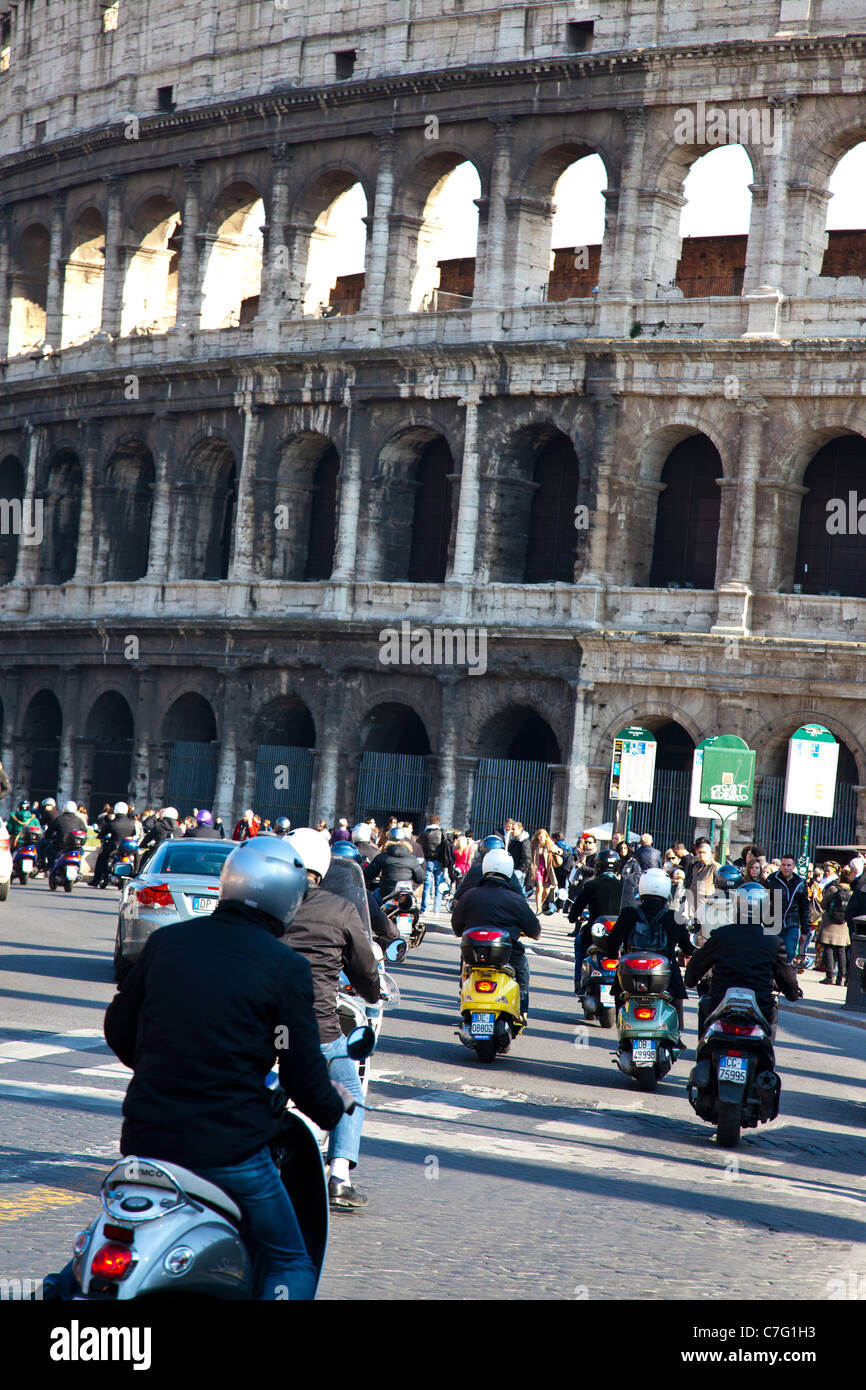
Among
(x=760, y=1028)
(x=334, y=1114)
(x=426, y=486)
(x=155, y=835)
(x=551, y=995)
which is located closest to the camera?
(x=334, y=1114)

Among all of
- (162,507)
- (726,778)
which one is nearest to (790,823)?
(726,778)

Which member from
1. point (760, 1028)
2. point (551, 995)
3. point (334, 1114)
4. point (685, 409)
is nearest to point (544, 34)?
point (685, 409)

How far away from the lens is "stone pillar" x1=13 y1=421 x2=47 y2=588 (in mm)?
41219

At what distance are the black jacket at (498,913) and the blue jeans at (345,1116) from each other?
4.99 meters

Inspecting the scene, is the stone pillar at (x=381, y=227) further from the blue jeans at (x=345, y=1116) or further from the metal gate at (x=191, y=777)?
the blue jeans at (x=345, y=1116)

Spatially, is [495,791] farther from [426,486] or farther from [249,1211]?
[249,1211]

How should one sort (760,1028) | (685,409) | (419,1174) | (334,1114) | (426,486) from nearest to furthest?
1. (334,1114)
2. (419,1174)
3. (760,1028)
4. (685,409)
5. (426,486)

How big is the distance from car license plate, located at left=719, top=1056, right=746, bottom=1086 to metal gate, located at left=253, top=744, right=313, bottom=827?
2486 centimetres

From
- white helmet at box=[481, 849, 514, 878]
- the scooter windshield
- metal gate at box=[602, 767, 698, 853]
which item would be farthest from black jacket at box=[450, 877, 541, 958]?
metal gate at box=[602, 767, 698, 853]

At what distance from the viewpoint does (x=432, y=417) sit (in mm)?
33781

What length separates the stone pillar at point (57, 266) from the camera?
41312mm

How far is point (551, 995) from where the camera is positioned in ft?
60.6

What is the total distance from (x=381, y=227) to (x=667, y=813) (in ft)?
41.2

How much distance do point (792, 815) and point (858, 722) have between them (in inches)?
72.2
